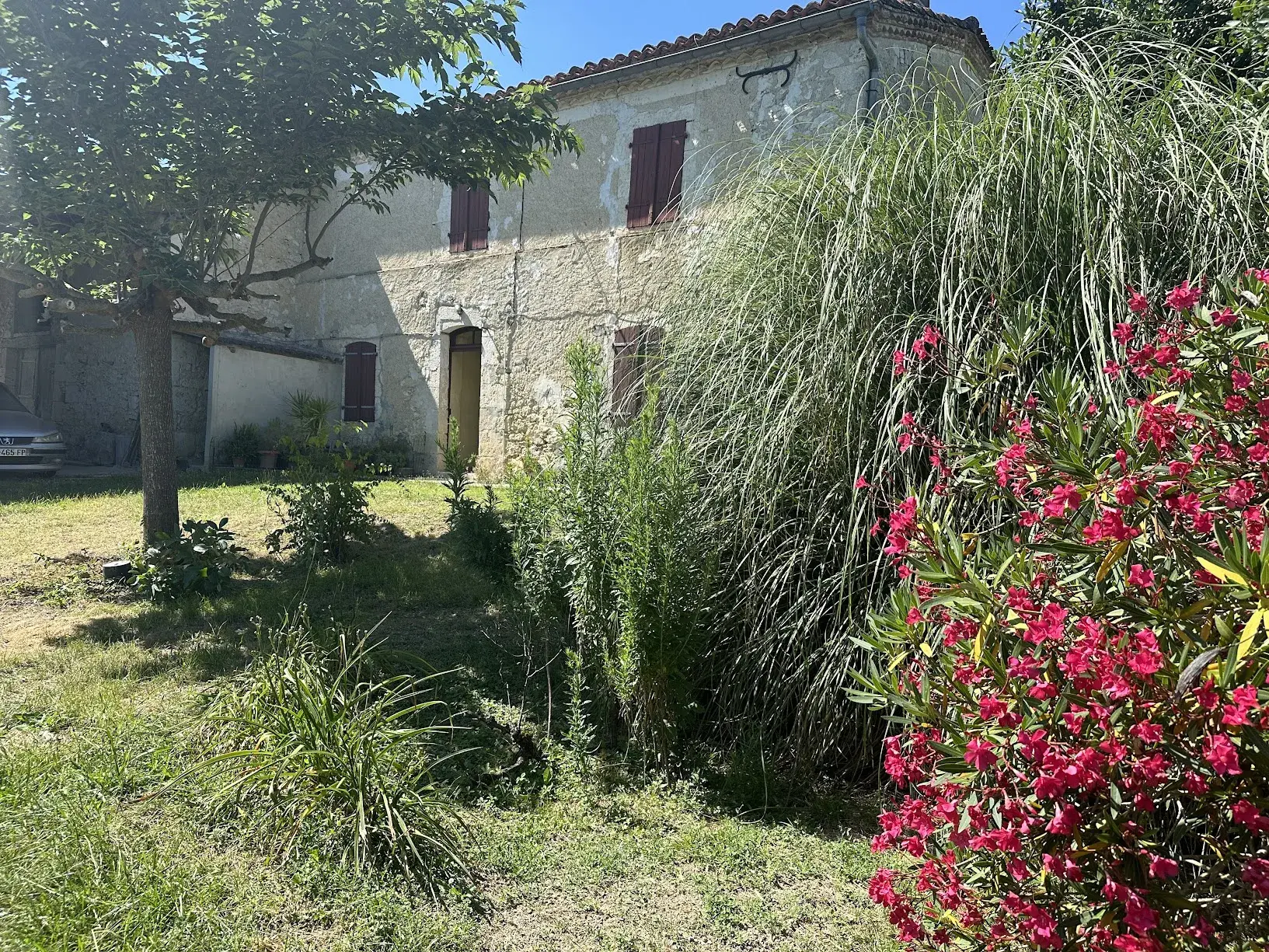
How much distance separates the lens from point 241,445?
12.4m

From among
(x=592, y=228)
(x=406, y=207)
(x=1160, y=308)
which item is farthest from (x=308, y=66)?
(x=406, y=207)

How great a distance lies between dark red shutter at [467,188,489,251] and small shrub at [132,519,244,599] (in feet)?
24.2

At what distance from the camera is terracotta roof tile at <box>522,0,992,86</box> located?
28.7ft

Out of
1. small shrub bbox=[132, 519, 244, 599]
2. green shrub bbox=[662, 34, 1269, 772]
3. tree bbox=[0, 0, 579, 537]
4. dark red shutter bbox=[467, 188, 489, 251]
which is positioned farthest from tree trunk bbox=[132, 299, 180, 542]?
dark red shutter bbox=[467, 188, 489, 251]

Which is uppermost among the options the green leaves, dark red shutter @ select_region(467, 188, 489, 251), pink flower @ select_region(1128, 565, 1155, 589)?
dark red shutter @ select_region(467, 188, 489, 251)

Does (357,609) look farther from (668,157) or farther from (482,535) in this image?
(668,157)

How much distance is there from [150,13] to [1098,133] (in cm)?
537

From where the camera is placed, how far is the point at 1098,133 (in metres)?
2.93

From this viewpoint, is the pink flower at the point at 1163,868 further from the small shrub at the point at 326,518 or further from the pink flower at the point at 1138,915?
the small shrub at the point at 326,518

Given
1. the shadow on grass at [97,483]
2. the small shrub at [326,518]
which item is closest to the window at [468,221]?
the shadow on grass at [97,483]

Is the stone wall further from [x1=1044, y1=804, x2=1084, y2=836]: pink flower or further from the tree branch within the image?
[x1=1044, y1=804, x2=1084, y2=836]: pink flower

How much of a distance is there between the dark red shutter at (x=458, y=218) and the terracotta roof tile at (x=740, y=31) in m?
2.27

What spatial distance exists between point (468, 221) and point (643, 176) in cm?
294

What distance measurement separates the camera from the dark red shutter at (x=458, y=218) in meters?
12.4
